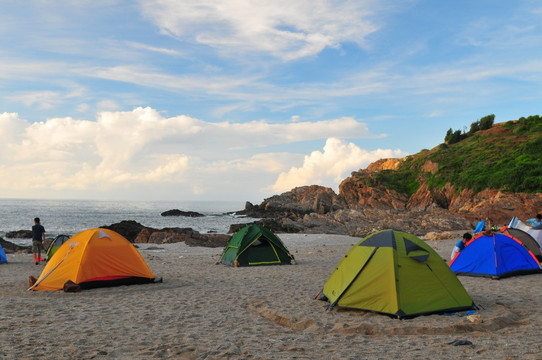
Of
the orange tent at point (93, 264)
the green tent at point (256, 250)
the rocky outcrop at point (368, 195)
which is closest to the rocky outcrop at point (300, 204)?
the rocky outcrop at point (368, 195)

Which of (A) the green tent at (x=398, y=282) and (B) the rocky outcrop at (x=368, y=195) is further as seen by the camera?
(B) the rocky outcrop at (x=368, y=195)

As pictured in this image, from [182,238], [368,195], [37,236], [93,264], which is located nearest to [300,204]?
[368,195]

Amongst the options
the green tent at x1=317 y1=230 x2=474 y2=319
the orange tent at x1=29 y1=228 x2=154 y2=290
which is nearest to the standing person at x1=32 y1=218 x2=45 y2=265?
the orange tent at x1=29 y1=228 x2=154 y2=290

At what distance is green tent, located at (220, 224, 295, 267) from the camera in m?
17.8

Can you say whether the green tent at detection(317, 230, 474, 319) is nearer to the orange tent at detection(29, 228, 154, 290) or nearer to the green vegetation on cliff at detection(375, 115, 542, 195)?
the orange tent at detection(29, 228, 154, 290)

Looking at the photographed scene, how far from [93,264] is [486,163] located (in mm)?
62502

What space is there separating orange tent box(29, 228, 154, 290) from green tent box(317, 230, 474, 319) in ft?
22.1

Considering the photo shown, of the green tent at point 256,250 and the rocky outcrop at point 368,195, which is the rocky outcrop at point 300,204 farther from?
the green tent at point 256,250

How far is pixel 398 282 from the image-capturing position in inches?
352

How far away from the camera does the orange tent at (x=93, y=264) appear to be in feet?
40.2

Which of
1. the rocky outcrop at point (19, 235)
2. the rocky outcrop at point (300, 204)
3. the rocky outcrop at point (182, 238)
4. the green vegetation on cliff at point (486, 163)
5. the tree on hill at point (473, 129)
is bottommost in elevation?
the rocky outcrop at point (19, 235)

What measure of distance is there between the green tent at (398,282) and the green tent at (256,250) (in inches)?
327

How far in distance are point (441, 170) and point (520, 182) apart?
18092 mm

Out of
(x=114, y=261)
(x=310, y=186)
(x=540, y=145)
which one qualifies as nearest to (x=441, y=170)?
(x=540, y=145)
